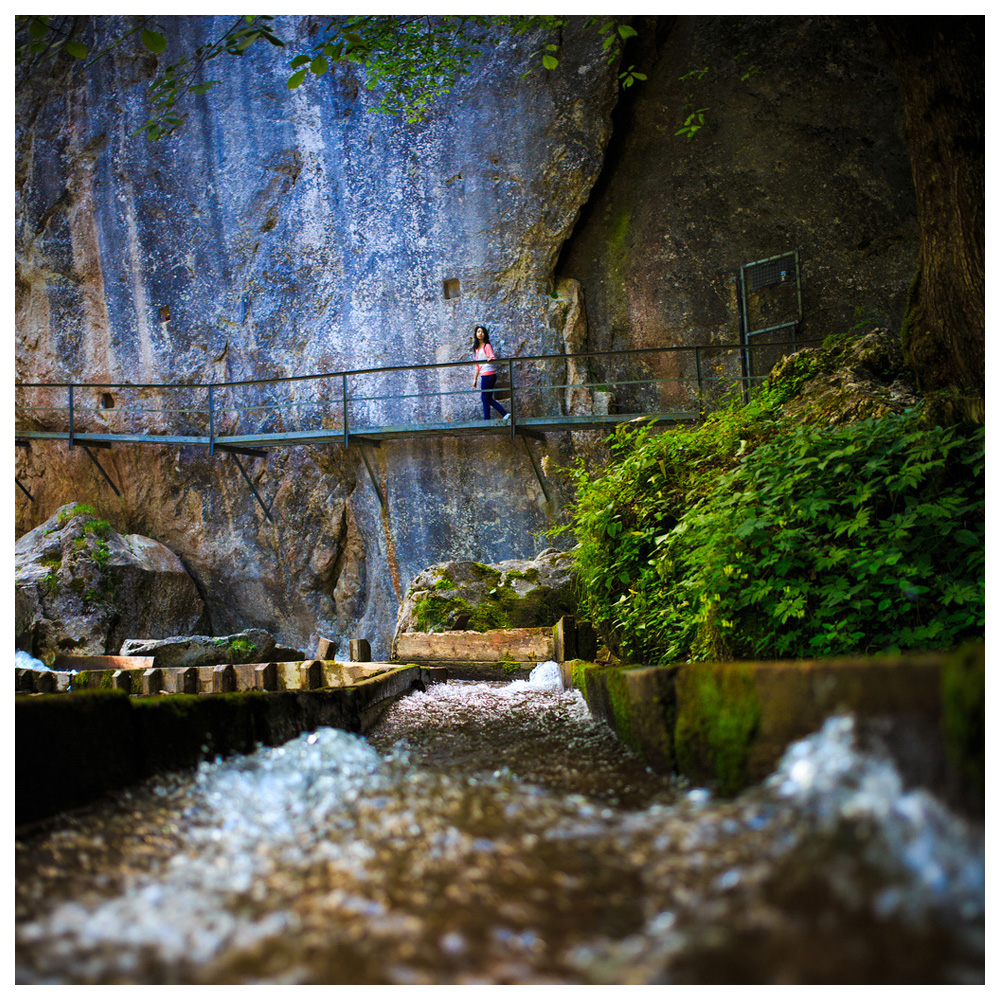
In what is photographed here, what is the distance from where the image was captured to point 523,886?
139cm

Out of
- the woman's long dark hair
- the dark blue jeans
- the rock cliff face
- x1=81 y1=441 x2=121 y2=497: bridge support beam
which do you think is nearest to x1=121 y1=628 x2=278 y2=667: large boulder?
the rock cliff face

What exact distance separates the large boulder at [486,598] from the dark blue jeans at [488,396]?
487cm

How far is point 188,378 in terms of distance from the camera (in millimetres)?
15109

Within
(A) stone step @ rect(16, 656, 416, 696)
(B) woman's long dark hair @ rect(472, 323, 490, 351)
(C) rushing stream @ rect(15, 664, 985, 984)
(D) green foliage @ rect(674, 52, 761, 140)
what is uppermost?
(D) green foliage @ rect(674, 52, 761, 140)

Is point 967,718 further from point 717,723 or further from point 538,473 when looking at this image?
point 538,473

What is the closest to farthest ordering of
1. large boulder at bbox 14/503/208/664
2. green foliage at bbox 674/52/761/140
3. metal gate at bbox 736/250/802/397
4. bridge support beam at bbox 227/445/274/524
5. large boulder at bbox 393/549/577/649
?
large boulder at bbox 393/549/577/649, metal gate at bbox 736/250/802/397, green foliage at bbox 674/52/761/140, large boulder at bbox 14/503/208/664, bridge support beam at bbox 227/445/274/524

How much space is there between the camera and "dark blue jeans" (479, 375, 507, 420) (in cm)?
1252

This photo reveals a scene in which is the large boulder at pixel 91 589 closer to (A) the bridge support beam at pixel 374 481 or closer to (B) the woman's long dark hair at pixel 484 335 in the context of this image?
(A) the bridge support beam at pixel 374 481

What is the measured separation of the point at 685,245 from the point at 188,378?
9276 millimetres

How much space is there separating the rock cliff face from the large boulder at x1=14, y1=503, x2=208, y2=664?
0.79 metres

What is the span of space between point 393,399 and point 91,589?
19.3 feet

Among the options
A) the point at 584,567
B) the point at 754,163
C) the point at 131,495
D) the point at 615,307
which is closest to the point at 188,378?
the point at 131,495

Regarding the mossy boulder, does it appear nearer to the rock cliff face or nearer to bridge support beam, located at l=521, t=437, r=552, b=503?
the rock cliff face

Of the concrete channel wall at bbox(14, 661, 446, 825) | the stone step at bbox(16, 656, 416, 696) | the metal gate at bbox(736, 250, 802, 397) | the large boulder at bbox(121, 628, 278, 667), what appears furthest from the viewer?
the metal gate at bbox(736, 250, 802, 397)
